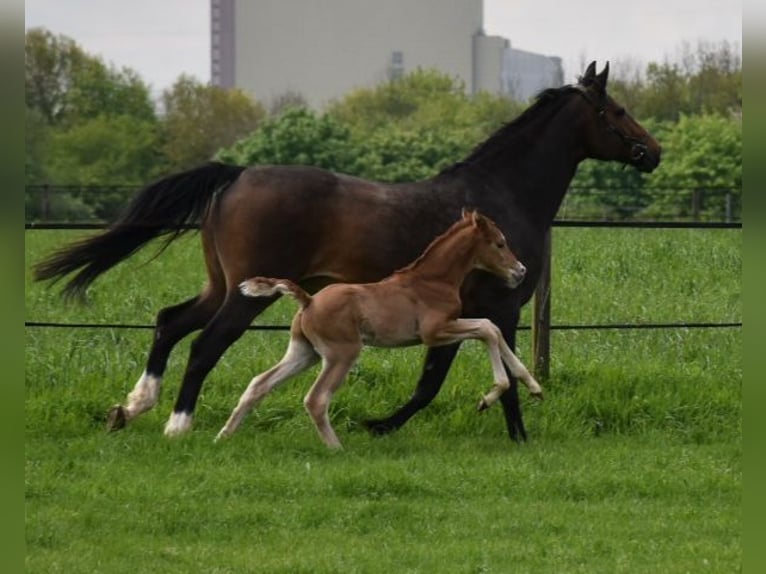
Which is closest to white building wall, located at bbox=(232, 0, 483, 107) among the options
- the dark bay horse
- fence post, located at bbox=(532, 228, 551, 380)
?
fence post, located at bbox=(532, 228, 551, 380)

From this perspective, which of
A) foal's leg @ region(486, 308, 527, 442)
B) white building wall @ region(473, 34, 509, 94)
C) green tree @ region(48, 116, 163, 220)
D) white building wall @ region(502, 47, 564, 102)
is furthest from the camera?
white building wall @ region(473, 34, 509, 94)

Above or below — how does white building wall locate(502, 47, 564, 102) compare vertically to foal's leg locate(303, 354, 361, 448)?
above

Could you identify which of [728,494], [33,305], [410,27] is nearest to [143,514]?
[728,494]

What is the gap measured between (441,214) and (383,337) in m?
0.99

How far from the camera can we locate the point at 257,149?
45781 millimetres

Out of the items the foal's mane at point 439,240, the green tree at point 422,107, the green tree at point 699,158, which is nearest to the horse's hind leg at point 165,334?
the foal's mane at point 439,240

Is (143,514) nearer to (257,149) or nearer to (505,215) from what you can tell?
(505,215)

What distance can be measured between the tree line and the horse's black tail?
22956mm

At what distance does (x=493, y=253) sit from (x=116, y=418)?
2.30m

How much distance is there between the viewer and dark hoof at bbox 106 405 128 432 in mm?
7484

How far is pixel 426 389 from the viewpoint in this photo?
7.82 m

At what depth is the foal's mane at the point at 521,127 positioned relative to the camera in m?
8.05

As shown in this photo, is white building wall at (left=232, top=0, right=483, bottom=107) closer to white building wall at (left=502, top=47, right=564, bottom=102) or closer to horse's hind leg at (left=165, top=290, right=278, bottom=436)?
white building wall at (left=502, top=47, right=564, bottom=102)

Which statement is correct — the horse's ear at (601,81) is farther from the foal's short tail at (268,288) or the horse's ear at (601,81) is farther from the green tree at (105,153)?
the green tree at (105,153)
